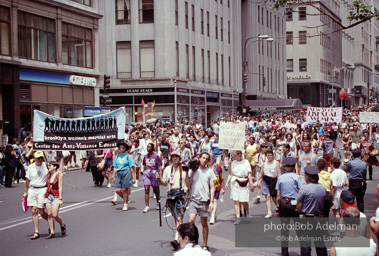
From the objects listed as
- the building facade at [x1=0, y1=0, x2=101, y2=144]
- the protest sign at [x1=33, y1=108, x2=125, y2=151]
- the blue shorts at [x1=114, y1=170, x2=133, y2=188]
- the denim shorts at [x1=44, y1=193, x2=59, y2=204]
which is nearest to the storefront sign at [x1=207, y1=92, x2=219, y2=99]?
the building facade at [x1=0, y1=0, x2=101, y2=144]

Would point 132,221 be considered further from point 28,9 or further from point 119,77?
point 119,77

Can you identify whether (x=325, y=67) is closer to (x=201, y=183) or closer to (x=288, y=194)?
(x=201, y=183)

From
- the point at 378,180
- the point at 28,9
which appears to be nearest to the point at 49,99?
the point at 28,9

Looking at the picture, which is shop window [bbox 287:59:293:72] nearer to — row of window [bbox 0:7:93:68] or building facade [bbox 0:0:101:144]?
building facade [bbox 0:0:101:144]

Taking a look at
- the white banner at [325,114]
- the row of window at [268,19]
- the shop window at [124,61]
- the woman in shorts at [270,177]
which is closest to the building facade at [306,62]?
the row of window at [268,19]

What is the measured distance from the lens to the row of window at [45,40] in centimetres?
3008

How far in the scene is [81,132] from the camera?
54.9ft

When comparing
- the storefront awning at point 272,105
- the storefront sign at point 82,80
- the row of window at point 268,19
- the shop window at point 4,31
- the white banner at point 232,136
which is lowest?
the white banner at point 232,136

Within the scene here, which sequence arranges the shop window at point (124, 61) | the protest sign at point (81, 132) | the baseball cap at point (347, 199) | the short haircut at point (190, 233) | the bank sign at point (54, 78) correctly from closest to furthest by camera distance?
the short haircut at point (190, 233) < the baseball cap at point (347, 199) < the protest sign at point (81, 132) < the bank sign at point (54, 78) < the shop window at point (124, 61)

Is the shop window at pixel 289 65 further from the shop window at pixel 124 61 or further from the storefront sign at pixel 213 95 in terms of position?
the shop window at pixel 124 61

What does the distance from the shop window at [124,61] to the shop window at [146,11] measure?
7.69 feet

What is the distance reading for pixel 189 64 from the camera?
1928 inches

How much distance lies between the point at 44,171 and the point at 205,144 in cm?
1036

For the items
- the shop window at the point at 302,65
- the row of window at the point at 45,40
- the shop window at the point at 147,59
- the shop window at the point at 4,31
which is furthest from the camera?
the shop window at the point at 302,65
